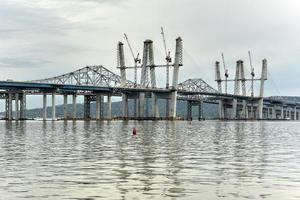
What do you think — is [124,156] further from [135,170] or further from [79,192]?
[79,192]

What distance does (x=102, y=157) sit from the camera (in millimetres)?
43719

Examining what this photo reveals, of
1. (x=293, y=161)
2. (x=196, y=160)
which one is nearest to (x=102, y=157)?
(x=196, y=160)

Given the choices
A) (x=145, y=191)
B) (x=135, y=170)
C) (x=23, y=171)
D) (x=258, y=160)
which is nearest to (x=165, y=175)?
(x=135, y=170)

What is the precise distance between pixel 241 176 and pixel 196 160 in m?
9.64

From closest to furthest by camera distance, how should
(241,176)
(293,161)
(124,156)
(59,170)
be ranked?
(241,176)
(59,170)
(293,161)
(124,156)

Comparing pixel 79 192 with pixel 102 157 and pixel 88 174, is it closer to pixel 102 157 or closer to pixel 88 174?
pixel 88 174

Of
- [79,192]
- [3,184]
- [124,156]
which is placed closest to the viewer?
[79,192]

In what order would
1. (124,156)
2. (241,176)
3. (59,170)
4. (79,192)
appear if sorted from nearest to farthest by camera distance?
(79,192) → (241,176) → (59,170) → (124,156)

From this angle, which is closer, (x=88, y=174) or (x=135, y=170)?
(x=88, y=174)

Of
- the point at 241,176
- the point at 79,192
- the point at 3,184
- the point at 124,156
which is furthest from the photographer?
the point at 124,156

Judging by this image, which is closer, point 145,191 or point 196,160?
point 145,191

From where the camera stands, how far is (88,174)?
A: 105 feet

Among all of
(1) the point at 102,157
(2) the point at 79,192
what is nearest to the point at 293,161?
(1) the point at 102,157

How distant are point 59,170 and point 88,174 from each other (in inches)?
108
